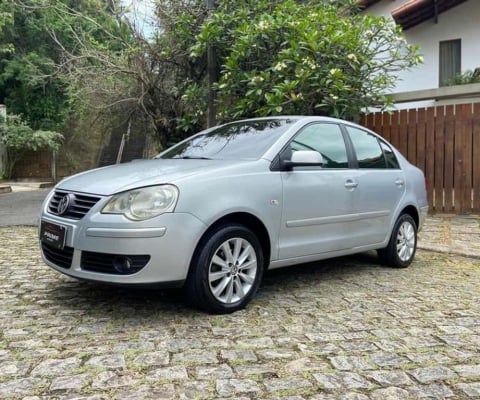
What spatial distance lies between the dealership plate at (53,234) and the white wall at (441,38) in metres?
10.4

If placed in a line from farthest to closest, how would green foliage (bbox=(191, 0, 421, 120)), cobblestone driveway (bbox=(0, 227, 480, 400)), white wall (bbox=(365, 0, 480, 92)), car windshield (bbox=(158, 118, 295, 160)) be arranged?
white wall (bbox=(365, 0, 480, 92))
green foliage (bbox=(191, 0, 421, 120))
car windshield (bbox=(158, 118, 295, 160))
cobblestone driveway (bbox=(0, 227, 480, 400))

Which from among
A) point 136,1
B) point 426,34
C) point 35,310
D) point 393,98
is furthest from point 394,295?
point 426,34

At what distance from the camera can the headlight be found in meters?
3.57

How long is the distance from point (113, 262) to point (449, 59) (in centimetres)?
1174

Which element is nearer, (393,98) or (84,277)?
(84,277)

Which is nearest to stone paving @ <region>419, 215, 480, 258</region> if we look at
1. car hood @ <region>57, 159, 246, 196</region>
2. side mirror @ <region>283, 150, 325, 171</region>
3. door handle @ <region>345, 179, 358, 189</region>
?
door handle @ <region>345, 179, 358, 189</region>

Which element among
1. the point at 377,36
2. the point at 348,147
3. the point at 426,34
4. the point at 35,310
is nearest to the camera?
the point at 35,310

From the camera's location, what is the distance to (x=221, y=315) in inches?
152

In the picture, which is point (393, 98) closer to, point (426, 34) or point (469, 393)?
point (426, 34)

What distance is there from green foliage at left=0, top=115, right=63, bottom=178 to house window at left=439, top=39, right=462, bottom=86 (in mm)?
13785

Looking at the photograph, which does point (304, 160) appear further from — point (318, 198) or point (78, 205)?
point (78, 205)

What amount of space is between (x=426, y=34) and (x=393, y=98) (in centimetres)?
470

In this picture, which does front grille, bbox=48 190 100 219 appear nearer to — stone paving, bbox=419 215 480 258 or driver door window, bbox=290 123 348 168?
driver door window, bbox=290 123 348 168

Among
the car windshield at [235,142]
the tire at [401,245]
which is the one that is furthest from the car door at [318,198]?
the tire at [401,245]
